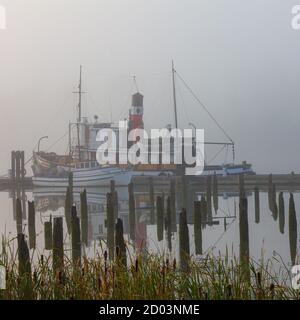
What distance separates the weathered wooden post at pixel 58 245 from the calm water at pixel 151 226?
6 cm

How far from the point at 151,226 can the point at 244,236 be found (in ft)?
1.92

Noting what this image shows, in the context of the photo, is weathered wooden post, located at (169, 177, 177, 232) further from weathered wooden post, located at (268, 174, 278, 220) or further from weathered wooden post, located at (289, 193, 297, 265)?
weathered wooden post, located at (289, 193, 297, 265)

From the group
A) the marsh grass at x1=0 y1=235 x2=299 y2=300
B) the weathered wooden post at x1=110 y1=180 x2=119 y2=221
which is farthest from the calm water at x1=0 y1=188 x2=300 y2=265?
the marsh grass at x1=0 y1=235 x2=299 y2=300

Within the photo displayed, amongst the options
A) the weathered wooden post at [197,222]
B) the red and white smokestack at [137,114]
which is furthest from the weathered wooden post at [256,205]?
the red and white smokestack at [137,114]

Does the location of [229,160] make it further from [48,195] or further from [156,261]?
A: [48,195]

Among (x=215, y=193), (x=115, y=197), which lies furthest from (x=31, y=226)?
(x=215, y=193)

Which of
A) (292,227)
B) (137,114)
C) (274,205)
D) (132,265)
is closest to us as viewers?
(132,265)

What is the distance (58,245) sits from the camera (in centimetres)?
318

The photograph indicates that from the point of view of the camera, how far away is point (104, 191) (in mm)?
3119

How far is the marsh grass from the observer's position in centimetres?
278

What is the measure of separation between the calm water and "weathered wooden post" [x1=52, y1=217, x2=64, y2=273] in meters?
0.06

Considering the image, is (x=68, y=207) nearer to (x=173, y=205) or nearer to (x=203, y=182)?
(x=173, y=205)
